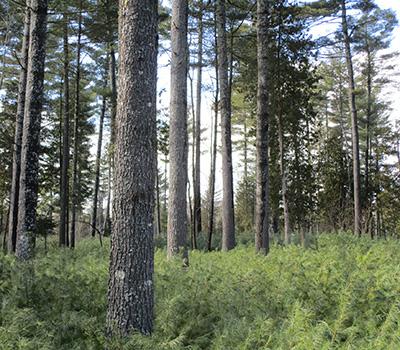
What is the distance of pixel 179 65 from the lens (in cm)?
886

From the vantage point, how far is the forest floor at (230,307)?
11.4ft

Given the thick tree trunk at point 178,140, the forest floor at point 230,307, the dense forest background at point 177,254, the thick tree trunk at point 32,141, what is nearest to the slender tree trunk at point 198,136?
the dense forest background at point 177,254

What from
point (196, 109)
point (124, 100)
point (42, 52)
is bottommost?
point (124, 100)

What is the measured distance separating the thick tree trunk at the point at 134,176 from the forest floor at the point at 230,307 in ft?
0.92

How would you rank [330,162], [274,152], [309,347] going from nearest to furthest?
[309,347]
[274,152]
[330,162]

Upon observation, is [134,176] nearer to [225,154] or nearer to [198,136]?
[225,154]

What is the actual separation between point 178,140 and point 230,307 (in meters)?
4.81

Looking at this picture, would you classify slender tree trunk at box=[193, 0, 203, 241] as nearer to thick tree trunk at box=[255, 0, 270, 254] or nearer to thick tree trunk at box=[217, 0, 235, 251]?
thick tree trunk at box=[217, 0, 235, 251]

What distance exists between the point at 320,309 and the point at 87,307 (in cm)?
269

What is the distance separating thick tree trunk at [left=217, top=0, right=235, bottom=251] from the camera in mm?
12852

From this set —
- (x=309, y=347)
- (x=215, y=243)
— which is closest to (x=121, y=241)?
(x=309, y=347)

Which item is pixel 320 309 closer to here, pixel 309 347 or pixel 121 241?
pixel 309 347

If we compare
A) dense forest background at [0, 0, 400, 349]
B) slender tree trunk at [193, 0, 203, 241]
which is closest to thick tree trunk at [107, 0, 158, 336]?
dense forest background at [0, 0, 400, 349]

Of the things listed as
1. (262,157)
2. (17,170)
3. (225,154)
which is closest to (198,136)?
(225,154)
